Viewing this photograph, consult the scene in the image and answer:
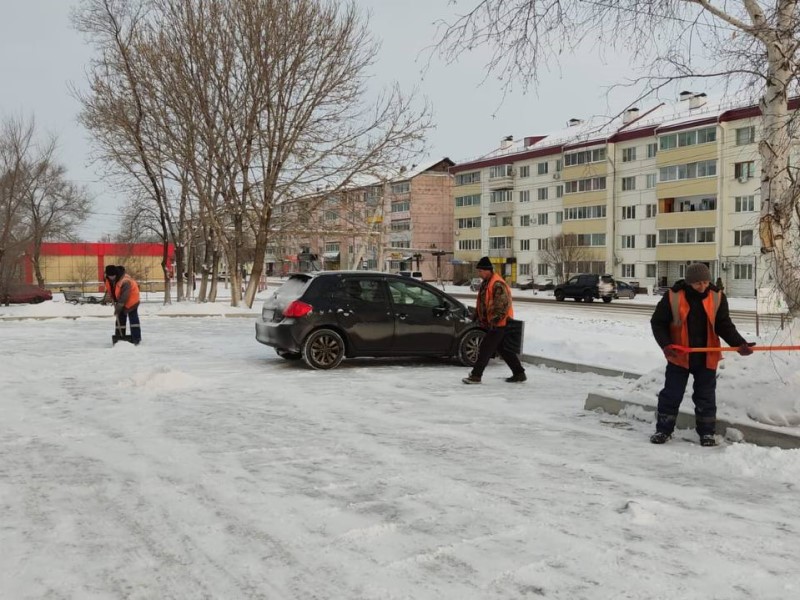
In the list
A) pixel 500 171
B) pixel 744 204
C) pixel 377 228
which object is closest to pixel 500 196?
pixel 500 171

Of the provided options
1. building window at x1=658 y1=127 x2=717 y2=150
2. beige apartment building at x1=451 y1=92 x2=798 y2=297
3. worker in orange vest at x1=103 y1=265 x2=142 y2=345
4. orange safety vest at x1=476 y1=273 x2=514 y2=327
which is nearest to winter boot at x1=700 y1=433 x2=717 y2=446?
orange safety vest at x1=476 y1=273 x2=514 y2=327

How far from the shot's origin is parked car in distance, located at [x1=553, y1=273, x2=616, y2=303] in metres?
44.6

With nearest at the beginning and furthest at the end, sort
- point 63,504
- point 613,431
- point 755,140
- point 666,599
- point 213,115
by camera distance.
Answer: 1. point 666,599
2. point 63,504
3. point 613,431
4. point 755,140
5. point 213,115

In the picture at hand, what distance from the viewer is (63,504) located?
464 centimetres

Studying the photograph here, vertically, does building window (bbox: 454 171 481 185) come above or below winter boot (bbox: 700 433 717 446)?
above

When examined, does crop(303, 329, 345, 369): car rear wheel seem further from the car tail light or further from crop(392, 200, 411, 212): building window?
crop(392, 200, 411, 212): building window

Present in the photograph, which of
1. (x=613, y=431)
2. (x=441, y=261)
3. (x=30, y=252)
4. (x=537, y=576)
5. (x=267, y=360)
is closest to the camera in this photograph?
(x=537, y=576)

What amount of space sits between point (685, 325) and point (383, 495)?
10.2ft

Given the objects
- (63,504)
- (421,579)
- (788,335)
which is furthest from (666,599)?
(788,335)

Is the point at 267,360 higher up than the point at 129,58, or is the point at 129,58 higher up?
the point at 129,58

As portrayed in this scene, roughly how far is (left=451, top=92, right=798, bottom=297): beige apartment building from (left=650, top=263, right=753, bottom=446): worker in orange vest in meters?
37.9

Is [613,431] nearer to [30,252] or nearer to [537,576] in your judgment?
[537,576]

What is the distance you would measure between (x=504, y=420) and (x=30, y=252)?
194 feet

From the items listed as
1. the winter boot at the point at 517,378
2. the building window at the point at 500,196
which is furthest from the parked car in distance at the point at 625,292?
the winter boot at the point at 517,378
